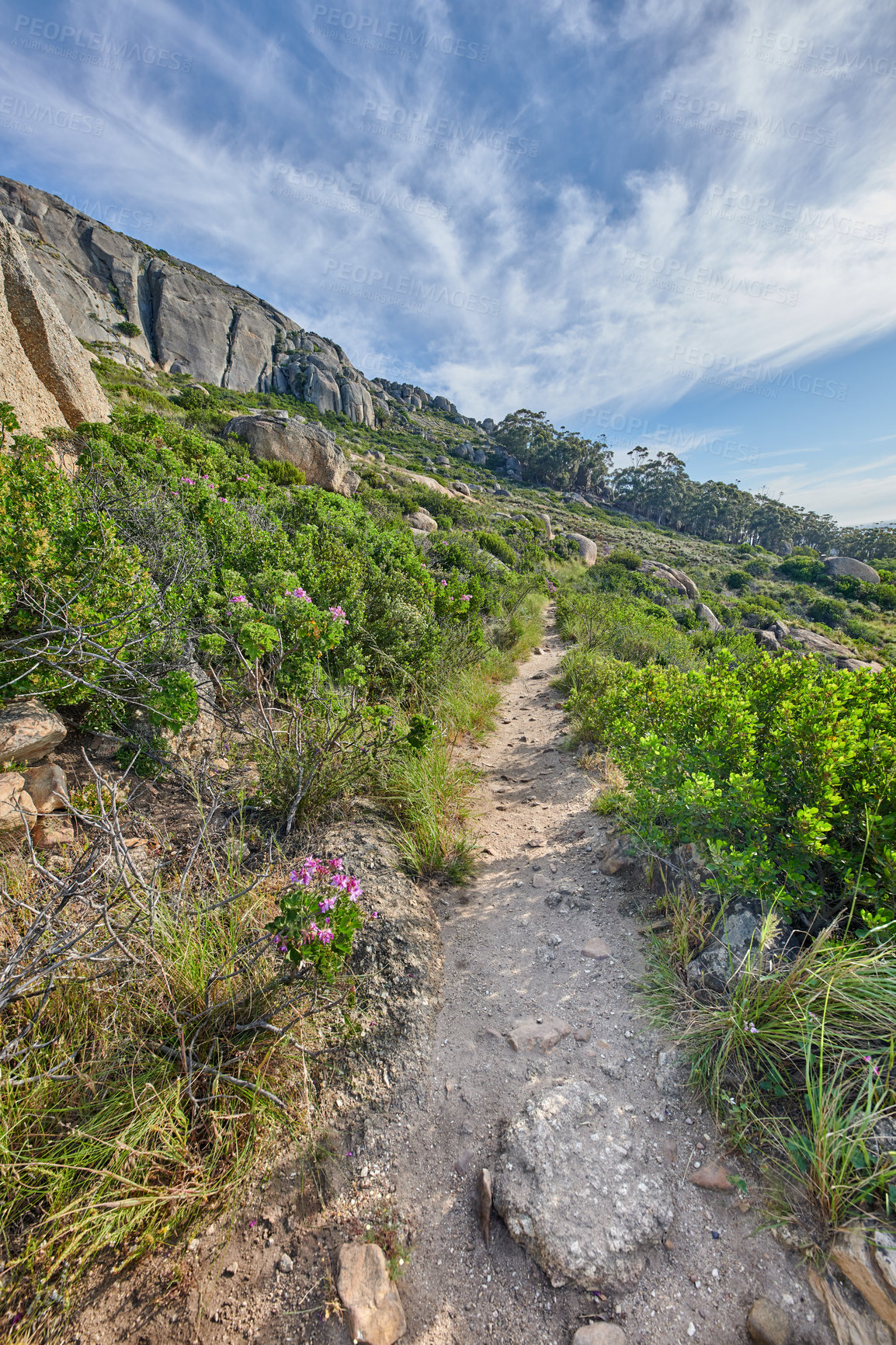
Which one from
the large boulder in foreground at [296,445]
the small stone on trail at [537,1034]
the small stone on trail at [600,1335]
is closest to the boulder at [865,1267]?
the small stone on trail at [600,1335]

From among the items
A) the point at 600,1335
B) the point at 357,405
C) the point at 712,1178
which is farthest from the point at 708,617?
the point at 357,405

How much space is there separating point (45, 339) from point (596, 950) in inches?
415

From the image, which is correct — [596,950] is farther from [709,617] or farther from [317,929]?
[709,617]

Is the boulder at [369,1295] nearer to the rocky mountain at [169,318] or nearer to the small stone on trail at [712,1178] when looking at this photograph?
the small stone on trail at [712,1178]

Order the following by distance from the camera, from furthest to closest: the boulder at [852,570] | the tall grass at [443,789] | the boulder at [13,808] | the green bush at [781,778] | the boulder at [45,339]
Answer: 1. the boulder at [852,570]
2. the boulder at [45,339]
3. the tall grass at [443,789]
4. the boulder at [13,808]
5. the green bush at [781,778]

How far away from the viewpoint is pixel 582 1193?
192 cm

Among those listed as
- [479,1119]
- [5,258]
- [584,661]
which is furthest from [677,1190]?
[5,258]

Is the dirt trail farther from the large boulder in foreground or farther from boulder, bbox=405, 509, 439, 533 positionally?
the large boulder in foreground

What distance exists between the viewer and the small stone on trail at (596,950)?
3035mm

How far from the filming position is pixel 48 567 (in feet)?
11.2

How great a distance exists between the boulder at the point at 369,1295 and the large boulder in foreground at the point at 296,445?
598 inches

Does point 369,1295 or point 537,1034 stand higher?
point 537,1034

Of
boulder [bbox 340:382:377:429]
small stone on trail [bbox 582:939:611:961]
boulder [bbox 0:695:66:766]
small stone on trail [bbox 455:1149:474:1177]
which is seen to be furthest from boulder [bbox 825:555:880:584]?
boulder [bbox 0:695:66:766]

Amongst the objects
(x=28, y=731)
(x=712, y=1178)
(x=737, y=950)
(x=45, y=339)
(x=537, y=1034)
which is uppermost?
(x=45, y=339)
